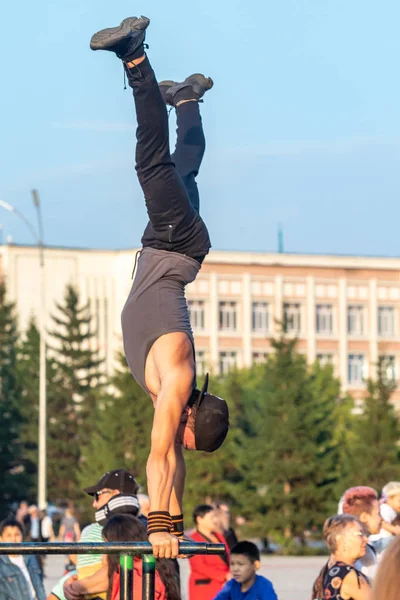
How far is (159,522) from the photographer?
623 centimetres

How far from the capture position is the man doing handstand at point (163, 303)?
6520mm

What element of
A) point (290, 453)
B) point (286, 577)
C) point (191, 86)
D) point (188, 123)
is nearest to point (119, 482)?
point (188, 123)

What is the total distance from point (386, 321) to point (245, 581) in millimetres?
97578

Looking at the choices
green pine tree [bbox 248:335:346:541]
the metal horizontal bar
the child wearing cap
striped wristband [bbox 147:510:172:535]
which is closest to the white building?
green pine tree [bbox 248:335:346:541]

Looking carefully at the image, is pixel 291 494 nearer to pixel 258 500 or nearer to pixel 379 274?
pixel 258 500

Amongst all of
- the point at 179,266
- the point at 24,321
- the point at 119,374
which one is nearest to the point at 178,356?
the point at 179,266

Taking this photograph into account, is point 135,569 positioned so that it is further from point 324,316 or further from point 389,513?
point 324,316

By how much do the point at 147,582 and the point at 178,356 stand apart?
1.64 meters

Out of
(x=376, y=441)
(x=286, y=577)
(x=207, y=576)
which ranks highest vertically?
(x=207, y=576)

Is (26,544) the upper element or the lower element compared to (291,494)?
upper

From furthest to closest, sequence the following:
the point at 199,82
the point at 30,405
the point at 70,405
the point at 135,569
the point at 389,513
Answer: the point at 70,405
the point at 30,405
the point at 389,513
the point at 199,82
the point at 135,569

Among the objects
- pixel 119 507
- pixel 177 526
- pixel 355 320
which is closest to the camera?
pixel 177 526

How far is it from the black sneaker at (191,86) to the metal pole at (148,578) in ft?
9.81

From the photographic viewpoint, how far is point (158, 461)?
258 inches
